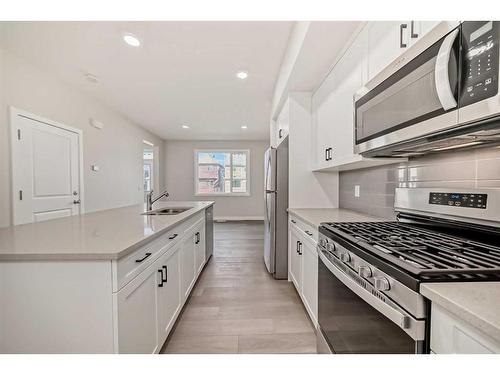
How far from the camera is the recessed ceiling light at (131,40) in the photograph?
2201 millimetres

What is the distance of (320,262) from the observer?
1.48 meters

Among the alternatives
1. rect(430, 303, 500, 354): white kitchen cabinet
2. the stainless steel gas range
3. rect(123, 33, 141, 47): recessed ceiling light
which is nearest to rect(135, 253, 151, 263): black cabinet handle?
the stainless steel gas range

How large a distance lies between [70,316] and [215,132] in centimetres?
579

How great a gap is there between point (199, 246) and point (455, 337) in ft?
8.27

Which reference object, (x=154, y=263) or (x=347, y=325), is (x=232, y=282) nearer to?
(x=154, y=263)

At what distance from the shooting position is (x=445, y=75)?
2.83 feet

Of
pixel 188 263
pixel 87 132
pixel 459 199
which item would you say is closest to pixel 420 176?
pixel 459 199

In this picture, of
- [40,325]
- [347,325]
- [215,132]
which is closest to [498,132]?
[347,325]

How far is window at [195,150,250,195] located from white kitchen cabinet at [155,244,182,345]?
5780 mm

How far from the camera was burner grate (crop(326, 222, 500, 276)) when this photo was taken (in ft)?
2.31

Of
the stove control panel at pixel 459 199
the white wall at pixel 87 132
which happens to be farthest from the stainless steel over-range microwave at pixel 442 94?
the white wall at pixel 87 132

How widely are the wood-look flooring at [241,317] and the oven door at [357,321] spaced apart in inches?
18.3

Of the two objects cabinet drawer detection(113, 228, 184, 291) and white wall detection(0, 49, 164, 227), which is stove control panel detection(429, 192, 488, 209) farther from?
white wall detection(0, 49, 164, 227)

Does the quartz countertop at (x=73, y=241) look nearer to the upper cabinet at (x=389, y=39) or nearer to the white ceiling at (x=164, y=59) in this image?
the upper cabinet at (x=389, y=39)
